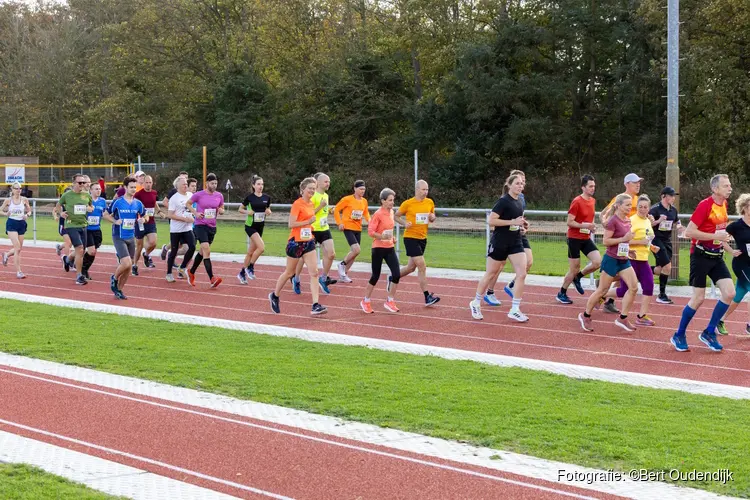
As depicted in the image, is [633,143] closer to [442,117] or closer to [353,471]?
[442,117]

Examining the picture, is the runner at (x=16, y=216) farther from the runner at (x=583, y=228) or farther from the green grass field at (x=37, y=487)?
the green grass field at (x=37, y=487)

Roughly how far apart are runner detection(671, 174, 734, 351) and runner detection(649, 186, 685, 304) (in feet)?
12.7

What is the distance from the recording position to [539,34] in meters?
42.2

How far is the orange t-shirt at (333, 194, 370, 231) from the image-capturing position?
17094mm

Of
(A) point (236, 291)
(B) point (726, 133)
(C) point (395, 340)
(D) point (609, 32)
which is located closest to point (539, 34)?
(D) point (609, 32)

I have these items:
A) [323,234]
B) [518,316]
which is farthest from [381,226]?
[323,234]

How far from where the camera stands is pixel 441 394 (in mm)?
8891

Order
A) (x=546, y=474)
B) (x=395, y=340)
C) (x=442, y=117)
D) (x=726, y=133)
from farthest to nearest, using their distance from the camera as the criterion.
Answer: (x=442, y=117) → (x=726, y=133) → (x=395, y=340) → (x=546, y=474)

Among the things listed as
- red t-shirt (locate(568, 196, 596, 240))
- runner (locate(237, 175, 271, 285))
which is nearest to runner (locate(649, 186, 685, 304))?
red t-shirt (locate(568, 196, 596, 240))

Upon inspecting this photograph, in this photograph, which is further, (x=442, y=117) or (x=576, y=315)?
(x=442, y=117)

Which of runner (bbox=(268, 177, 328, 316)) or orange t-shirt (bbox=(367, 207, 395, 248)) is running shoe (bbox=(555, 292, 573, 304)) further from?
runner (bbox=(268, 177, 328, 316))

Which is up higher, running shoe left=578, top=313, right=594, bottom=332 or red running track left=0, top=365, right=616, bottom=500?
running shoe left=578, top=313, right=594, bottom=332

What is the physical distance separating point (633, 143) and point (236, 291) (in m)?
30.1

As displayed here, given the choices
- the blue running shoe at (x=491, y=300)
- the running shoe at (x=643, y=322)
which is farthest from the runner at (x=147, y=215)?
the running shoe at (x=643, y=322)
